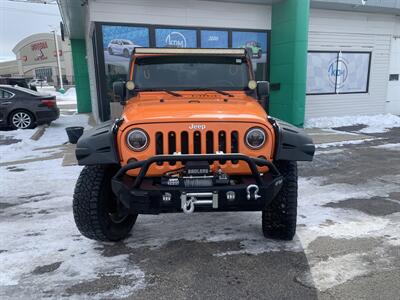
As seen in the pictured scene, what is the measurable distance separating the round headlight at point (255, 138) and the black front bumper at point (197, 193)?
8.4 inches

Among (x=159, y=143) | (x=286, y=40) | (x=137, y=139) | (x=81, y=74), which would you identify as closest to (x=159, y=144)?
(x=159, y=143)

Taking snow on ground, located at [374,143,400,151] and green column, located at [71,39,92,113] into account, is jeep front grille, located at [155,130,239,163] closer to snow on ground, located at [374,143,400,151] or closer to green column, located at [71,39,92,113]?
snow on ground, located at [374,143,400,151]

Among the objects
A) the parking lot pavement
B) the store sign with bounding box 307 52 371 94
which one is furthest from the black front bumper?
the store sign with bounding box 307 52 371 94

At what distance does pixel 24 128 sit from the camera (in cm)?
1166

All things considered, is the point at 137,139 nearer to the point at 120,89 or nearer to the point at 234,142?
the point at 234,142

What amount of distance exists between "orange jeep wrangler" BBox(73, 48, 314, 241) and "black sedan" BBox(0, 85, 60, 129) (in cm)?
920

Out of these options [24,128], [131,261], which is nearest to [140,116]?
[131,261]

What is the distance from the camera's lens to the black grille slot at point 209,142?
3.16 metres

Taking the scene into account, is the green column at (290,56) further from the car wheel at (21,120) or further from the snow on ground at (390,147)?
the car wheel at (21,120)

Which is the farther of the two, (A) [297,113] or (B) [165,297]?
(A) [297,113]

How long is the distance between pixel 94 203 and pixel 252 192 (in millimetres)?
1479

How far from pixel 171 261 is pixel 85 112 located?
52.7 ft

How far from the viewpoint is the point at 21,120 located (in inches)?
456

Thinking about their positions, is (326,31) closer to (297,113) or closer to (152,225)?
(297,113)
